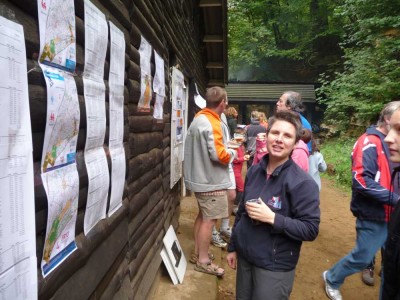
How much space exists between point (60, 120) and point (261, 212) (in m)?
1.38

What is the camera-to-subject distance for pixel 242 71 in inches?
1126

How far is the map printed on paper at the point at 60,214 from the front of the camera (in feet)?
3.59

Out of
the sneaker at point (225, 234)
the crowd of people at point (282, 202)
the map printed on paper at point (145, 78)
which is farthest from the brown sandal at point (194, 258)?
the map printed on paper at point (145, 78)

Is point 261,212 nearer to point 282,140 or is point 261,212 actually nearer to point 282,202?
point 282,202

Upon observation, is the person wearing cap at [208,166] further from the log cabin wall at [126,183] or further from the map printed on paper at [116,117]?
the map printed on paper at [116,117]

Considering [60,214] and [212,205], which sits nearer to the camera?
[60,214]

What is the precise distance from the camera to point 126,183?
6.60 feet

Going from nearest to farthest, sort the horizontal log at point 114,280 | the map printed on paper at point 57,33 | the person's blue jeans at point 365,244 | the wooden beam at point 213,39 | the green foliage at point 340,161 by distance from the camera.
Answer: the map printed on paper at point 57,33 → the horizontal log at point 114,280 → the person's blue jeans at point 365,244 → the wooden beam at point 213,39 → the green foliage at point 340,161

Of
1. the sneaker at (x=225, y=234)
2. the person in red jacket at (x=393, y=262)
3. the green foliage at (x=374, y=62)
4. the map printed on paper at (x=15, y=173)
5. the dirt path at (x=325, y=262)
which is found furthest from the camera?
the green foliage at (x=374, y=62)

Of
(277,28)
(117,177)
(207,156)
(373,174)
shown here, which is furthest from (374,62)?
(277,28)

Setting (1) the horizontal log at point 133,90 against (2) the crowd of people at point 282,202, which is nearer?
(2) the crowd of people at point 282,202

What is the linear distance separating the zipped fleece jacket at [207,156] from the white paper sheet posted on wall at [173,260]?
2.27ft

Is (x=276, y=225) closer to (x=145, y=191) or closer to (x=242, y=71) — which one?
(x=145, y=191)

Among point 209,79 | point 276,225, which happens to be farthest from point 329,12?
point 276,225
